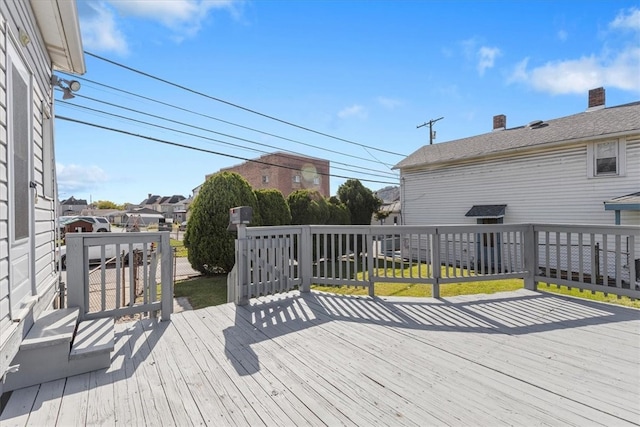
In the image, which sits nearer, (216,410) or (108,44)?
(216,410)

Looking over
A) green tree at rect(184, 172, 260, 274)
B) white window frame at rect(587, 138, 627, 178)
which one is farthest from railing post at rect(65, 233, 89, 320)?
white window frame at rect(587, 138, 627, 178)

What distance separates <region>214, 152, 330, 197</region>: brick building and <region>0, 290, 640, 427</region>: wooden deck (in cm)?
2368

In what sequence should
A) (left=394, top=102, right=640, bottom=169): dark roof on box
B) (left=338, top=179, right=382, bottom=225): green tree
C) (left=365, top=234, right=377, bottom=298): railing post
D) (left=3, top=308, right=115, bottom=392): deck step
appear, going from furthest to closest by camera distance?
(left=338, top=179, right=382, bottom=225): green tree → (left=394, top=102, right=640, bottom=169): dark roof on box → (left=365, top=234, right=377, bottom=298): railing post → (left=3, top=308, right=115, bottom=392): deck step

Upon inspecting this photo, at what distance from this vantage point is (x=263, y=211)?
10.2 m

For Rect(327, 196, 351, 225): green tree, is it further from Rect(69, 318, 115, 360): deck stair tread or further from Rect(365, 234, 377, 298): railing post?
Rect(69, 318, 115, 360): deck stair tread

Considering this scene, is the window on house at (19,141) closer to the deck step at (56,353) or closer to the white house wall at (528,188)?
the deck step at (56,353)

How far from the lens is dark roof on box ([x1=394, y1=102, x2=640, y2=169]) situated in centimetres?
970

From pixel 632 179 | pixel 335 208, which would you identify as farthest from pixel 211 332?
pixel 632 179

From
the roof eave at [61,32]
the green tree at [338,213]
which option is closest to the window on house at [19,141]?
the roof eave at [61,32]

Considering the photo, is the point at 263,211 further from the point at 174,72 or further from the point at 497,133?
the point at 497,133

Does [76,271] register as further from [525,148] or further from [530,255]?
[525,148]

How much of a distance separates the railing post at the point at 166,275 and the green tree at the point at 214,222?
563 centimetres

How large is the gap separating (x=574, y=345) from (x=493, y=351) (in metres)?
0.77

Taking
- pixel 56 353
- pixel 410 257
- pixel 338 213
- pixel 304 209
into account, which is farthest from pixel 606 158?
pixel 56 353
